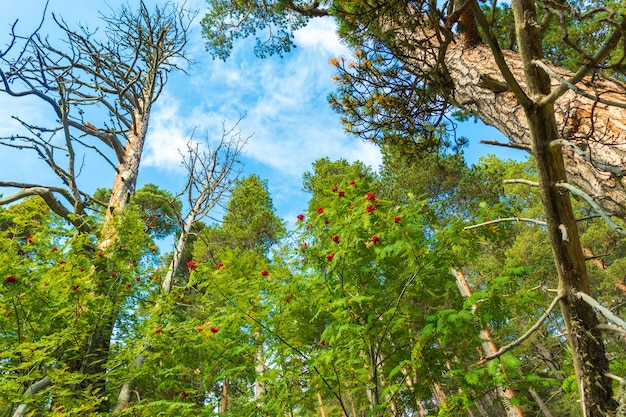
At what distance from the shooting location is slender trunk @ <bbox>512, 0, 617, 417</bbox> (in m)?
1.24

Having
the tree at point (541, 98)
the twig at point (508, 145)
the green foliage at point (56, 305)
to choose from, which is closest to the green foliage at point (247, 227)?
the tree at point (541, 98)

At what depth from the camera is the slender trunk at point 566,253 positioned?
1.24 metres

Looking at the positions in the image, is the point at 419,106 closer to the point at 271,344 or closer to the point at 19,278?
the point at 271,344

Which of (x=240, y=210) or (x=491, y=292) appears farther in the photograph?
(x=240, y=210)

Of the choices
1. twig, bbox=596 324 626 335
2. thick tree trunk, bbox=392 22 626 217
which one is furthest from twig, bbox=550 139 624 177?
thick tree trunk, bbox=392 22 626 217

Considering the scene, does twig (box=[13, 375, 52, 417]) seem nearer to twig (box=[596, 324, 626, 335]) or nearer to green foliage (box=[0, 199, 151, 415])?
green foliage (box=[0, 199, 151, 415])

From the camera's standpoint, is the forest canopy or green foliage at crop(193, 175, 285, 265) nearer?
the forest canopy

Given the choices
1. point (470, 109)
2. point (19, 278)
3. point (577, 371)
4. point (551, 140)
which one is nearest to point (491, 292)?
point (577, 371)

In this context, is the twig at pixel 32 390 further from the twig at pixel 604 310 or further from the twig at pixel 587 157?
the twig at pixel 587 157

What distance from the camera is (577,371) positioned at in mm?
1284

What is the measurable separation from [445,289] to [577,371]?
174 cm

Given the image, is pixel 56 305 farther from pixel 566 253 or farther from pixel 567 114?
pixel 567 114

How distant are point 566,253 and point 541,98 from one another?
61 cm

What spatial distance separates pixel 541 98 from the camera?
1.36 meters
